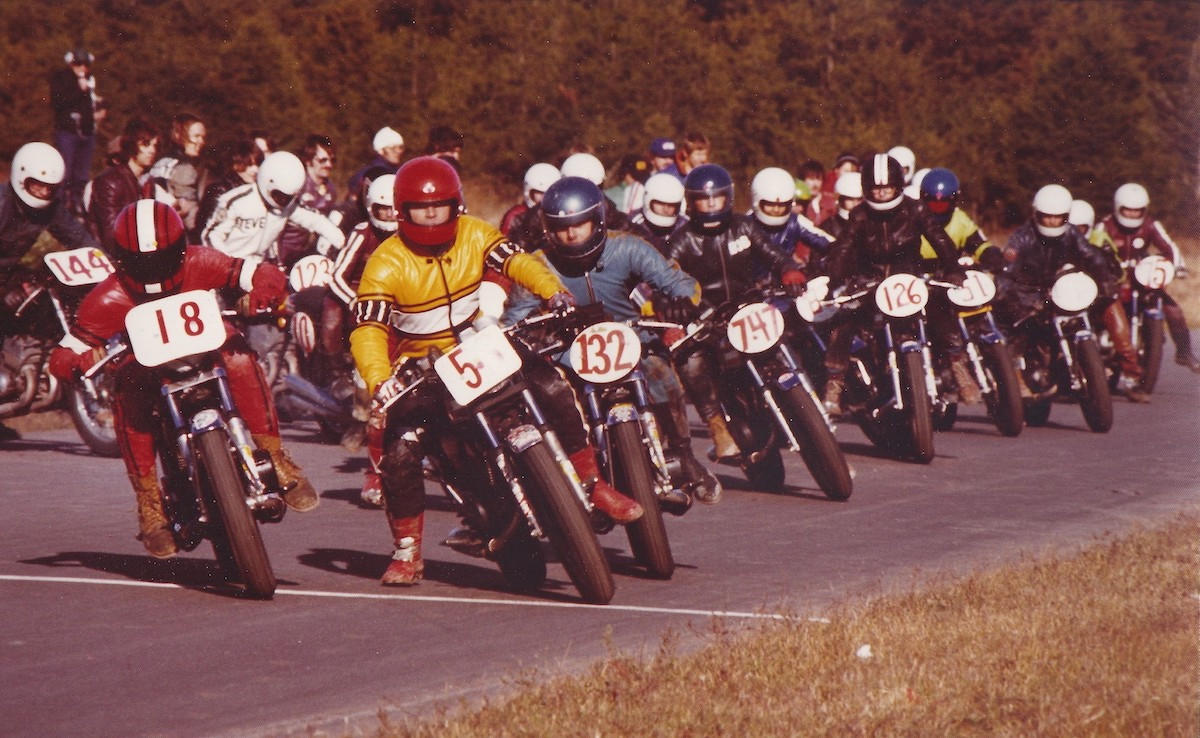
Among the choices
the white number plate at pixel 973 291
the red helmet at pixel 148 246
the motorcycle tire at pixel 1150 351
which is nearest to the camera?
the red helmet at pixel 148 246

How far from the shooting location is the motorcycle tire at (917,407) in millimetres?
13078

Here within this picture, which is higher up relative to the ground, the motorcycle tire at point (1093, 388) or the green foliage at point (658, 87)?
the green foliage at point (658, 87)

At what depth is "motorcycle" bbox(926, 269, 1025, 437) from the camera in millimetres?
14125

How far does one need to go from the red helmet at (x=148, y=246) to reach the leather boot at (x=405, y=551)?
1.57m

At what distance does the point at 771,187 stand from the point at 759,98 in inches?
1373

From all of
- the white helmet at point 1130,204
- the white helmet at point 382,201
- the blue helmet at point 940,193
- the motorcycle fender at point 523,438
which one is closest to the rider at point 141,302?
the motorcycle fender at point 523,438

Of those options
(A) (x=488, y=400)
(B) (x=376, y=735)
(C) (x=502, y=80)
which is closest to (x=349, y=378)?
(A) (x=488, y=400)

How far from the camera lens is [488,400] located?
8.26m

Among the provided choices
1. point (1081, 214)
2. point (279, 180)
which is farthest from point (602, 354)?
point (1081, 214)

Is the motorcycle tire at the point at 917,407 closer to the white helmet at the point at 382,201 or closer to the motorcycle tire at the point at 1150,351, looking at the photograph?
the white helmet at the point at 382,201

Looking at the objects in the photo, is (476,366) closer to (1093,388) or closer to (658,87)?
(1093,388)

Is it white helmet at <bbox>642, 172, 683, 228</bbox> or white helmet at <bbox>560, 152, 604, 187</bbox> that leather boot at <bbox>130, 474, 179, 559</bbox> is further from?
white helmet at <bbox>560, 152, 604, 187</bbox>

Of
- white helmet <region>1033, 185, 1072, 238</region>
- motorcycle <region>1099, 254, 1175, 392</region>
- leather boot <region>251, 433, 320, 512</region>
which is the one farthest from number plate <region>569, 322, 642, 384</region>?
motorcycle <region>1099, 254, 1175, 392</region>

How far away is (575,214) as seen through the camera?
9.43 meters
